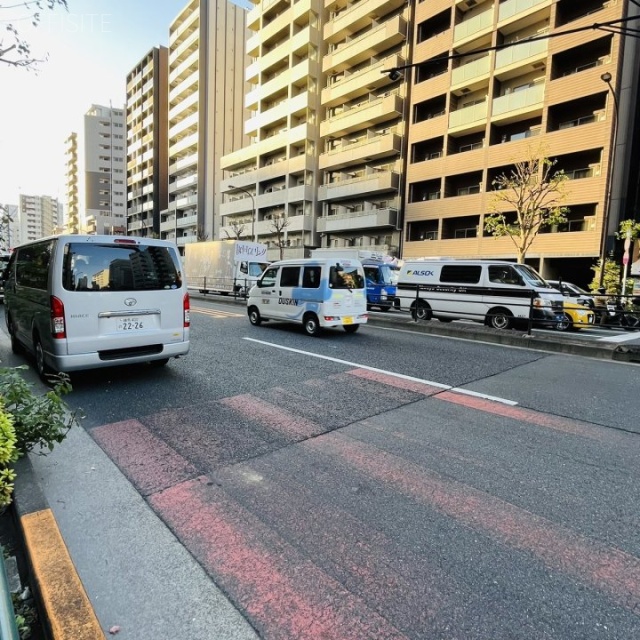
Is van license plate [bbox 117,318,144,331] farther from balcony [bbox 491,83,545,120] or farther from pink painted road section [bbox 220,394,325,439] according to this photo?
balcony [bbox 491,83,545,120]

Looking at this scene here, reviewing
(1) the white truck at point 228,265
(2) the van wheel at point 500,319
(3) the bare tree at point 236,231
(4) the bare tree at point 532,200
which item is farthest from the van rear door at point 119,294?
(3) the bare tree at point 236,231

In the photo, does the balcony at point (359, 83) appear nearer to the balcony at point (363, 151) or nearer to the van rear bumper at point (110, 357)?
the balcony at point (363, 151)

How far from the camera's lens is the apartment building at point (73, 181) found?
10888cm

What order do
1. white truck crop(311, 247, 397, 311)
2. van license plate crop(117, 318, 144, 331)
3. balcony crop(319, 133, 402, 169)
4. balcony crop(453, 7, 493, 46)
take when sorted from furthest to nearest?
balcony crop(319, 133, 402, 169) < balcony crop(453, 7, 493, 46) < white truck crop(311, 247, 397, 311) < van license plate crop(117, 318, 144, 331)

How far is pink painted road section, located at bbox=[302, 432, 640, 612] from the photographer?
7.37 feet

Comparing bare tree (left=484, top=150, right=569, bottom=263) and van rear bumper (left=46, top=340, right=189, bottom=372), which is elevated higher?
bare tree (left=484, top=150, right=569, bottom=263)

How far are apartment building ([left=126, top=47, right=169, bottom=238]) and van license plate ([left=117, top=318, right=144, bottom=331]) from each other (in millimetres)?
67108

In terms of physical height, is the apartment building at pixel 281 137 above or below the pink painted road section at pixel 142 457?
above

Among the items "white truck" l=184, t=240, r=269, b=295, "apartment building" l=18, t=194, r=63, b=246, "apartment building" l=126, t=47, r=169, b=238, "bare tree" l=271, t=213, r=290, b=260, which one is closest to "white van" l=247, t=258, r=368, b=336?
"white truck" l=184, t=240, r=269, b=295

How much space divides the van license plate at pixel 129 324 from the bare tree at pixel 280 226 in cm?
3461

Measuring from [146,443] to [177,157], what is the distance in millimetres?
70338

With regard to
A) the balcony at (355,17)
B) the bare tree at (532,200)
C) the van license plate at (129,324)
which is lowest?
the van license plate at (129,324)

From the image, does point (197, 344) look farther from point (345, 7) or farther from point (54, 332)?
point (345, 7)

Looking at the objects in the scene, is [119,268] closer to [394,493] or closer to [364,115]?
[394,493]
